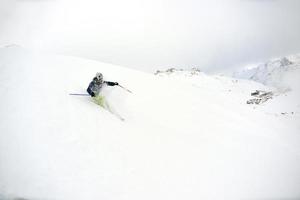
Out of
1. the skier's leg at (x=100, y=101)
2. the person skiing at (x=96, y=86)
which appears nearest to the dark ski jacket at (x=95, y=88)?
the person skiing at (x=96, y=86)

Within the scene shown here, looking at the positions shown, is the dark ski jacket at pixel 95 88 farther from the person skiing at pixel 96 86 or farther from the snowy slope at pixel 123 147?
the snowy slope at pixel 123 147

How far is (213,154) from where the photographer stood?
34.0ft

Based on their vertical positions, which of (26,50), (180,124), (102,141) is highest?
(26,50)

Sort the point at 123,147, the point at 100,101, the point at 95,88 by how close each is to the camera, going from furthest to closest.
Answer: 1. the point at 95,88
2. the point at 100,101
3. the point at 123,147

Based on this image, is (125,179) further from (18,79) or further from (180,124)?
(18,79)

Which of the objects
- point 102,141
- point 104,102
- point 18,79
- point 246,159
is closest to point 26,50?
point 18,79

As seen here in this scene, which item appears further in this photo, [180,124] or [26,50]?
[26,50]

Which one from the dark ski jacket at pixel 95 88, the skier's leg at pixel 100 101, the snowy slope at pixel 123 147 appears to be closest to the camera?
the snowy slope at pixel 123 147

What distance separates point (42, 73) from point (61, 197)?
8365 mm

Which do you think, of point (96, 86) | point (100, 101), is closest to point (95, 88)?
point (96, 86)

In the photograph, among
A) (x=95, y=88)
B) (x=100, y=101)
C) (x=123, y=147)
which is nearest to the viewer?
(x=123, y=147)

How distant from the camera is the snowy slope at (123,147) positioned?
7.60 meters

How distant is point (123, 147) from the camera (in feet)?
31.2

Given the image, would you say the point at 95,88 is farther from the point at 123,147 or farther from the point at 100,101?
the point at 123,147
